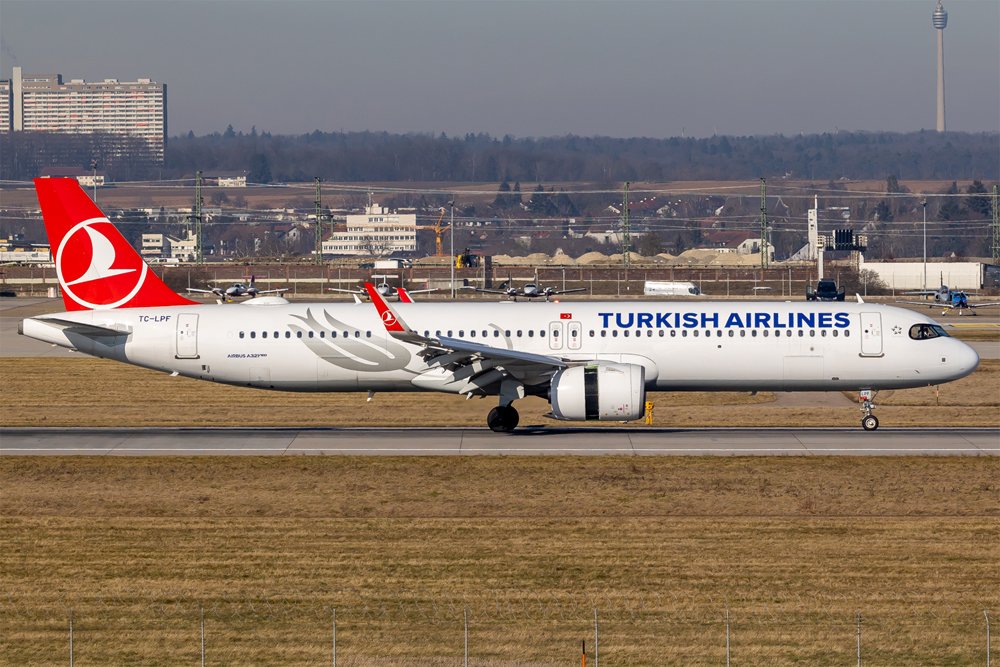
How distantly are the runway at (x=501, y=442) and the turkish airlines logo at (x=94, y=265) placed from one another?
440 cm

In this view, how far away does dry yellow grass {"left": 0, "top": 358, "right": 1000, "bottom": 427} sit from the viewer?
47.0m

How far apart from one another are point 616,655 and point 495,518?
9400 millimetres

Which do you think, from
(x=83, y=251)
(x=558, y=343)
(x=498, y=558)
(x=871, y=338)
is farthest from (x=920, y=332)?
(x=83, y=251)

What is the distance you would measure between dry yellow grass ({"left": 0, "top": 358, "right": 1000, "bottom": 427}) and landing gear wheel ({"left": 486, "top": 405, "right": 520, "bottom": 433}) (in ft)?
8.97

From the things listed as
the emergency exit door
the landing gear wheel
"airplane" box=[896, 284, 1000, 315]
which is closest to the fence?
the landing gear wheel

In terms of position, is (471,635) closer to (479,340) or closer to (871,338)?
(479,340)

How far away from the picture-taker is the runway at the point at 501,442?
38312mm

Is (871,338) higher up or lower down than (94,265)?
lower down

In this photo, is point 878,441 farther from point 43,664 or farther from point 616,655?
point 43,664

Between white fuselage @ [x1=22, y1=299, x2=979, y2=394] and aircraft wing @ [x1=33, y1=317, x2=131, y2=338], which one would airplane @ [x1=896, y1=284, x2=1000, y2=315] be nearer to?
white fuselage @ [x1=22, y1=299, x2=979, y2=394]

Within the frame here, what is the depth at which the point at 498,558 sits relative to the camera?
1098 inches

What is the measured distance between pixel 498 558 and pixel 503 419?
1434 cm

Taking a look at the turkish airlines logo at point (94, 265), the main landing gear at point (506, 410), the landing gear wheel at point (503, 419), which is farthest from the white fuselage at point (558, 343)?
the landing gear wheel at point (503, 419)

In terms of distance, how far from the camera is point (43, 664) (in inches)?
856
